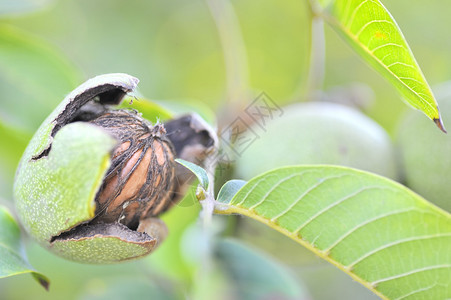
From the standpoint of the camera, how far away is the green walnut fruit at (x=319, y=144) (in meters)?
1.52

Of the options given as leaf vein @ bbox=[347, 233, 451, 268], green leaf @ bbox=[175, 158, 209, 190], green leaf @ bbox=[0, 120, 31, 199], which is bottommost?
green leaf @ bbox=[0, 120, 31, 199]

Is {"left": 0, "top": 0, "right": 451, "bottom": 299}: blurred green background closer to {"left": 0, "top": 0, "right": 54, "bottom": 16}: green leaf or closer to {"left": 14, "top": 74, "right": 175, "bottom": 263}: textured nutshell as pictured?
{"left": 0, "top": 0, "right": 54, "bottom": 16}: green leaf

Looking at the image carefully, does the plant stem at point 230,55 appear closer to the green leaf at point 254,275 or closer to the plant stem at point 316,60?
the plant stem at point 316,60

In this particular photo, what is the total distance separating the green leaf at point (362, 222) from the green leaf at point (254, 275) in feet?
2.33

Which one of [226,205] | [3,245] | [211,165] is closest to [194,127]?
[211,165]

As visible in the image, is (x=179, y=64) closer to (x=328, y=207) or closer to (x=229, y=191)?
(x=229, y=191)

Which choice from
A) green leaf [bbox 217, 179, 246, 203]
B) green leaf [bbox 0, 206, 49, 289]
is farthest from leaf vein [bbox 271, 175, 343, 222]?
green leaf [bbox 0, 206, 49, 289]

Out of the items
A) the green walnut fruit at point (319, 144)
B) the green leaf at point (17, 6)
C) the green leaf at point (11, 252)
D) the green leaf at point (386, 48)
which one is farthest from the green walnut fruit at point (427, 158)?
the green leaf at point (17, 6)

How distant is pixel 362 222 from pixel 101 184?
0.56m

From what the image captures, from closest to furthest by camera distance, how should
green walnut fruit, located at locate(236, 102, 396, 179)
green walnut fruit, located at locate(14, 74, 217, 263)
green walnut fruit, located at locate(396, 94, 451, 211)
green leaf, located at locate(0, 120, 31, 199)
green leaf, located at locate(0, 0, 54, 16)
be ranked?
green walnut fruit, located at locate(14, 74, 217, 263), green walnut fruit, located at locate(396, 94, 451, 211), green walnut fruit, located at locate(236, 102, 396, 179), green leaf, located at locate(0, 120, 31, 199), green leaf, located at locate(0, 0, 54, 16)

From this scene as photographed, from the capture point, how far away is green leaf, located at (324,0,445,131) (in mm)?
1125

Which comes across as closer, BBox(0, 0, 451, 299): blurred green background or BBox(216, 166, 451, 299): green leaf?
BBox(216, 166, 451, 299): green leaf

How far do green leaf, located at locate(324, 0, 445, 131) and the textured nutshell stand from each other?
0.54 metres

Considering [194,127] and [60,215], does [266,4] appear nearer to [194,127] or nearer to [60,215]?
[194,127]
